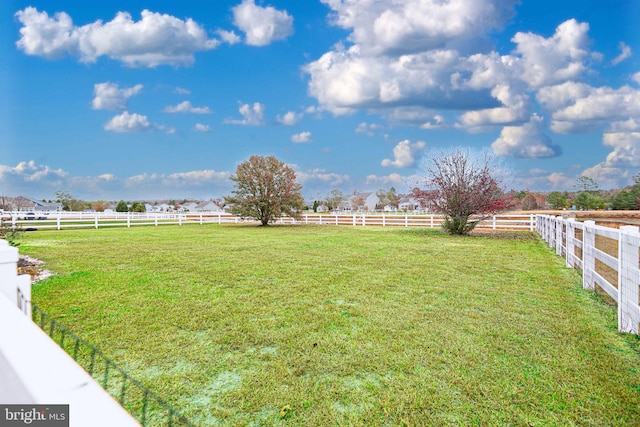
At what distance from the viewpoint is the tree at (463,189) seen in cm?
1564

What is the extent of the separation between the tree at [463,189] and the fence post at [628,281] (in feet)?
39.0

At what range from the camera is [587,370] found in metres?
3.03

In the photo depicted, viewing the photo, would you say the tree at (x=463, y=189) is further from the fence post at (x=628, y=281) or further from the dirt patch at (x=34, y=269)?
the dirt patch at (x=34, y=269)

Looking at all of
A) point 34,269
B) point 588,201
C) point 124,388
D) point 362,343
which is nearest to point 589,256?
point 362,343

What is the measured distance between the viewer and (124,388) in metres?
2.77

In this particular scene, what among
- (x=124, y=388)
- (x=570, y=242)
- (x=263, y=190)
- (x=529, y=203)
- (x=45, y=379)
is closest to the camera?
(x=45, y=379)

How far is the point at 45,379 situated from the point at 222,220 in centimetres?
3206

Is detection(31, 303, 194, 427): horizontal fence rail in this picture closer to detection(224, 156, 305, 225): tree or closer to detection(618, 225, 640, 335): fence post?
detection(618, 225, 640, 335): fence post

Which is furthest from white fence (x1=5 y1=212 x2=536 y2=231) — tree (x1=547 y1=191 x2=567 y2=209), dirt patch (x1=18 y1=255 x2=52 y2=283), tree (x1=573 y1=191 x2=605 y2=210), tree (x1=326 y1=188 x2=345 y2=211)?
tree (x1=326 y1=188 x2=345 y2=211)

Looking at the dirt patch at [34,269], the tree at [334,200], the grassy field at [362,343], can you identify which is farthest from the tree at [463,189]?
the tree at [334,200]

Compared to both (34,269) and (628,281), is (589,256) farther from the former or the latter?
(34,269)

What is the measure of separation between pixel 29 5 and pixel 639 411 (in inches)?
989

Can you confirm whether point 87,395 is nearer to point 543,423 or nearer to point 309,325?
point 543,423

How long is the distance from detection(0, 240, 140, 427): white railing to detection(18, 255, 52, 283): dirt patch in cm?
668
